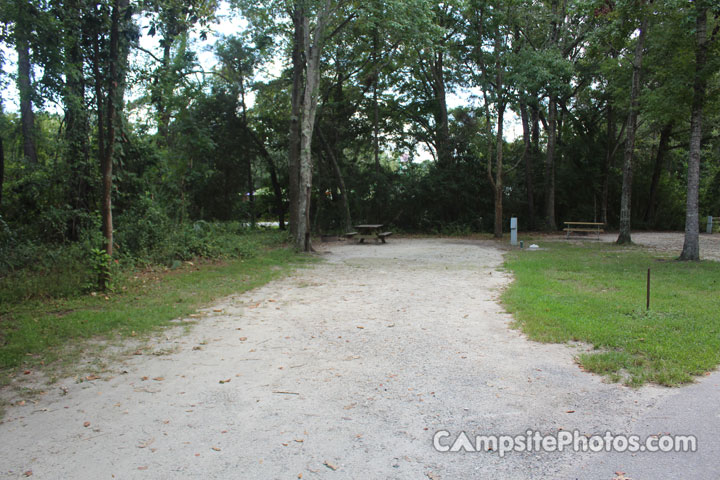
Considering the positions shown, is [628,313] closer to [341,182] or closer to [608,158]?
[341,182]

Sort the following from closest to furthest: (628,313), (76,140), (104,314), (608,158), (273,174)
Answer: (628,313) → (104,314) → (76,140) → (608,158) → (273,174)

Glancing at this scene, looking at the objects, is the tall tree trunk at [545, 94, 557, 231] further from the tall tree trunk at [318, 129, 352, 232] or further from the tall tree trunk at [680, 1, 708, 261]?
the tall tree trunk at [680, 1, 708, 261]

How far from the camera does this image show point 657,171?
75.6 ft

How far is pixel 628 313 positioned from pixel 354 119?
19.3 m

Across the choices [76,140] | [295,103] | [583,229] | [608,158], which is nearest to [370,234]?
[295,103]

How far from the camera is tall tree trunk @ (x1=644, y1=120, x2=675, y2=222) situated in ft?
72.7

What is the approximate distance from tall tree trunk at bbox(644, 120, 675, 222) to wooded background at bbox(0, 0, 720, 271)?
0.11 meters

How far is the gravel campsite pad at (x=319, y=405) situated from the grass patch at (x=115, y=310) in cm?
78

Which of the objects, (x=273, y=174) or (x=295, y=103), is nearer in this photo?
(x=295, y=103)

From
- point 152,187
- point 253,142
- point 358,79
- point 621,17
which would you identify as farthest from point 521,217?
point 152,187

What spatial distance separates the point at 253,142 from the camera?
2525cm

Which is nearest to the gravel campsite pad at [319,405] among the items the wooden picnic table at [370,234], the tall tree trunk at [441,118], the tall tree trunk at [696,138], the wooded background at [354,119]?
the wooded background at [354,119]

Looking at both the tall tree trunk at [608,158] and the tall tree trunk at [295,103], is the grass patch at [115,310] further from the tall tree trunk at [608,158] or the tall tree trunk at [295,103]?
the tall tree trunk at [608,158]

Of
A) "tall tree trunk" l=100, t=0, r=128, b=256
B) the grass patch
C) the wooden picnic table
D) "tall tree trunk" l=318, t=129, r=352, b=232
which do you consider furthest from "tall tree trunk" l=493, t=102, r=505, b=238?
"tall tree trunk" l=100, t=0, r=128, b=256
